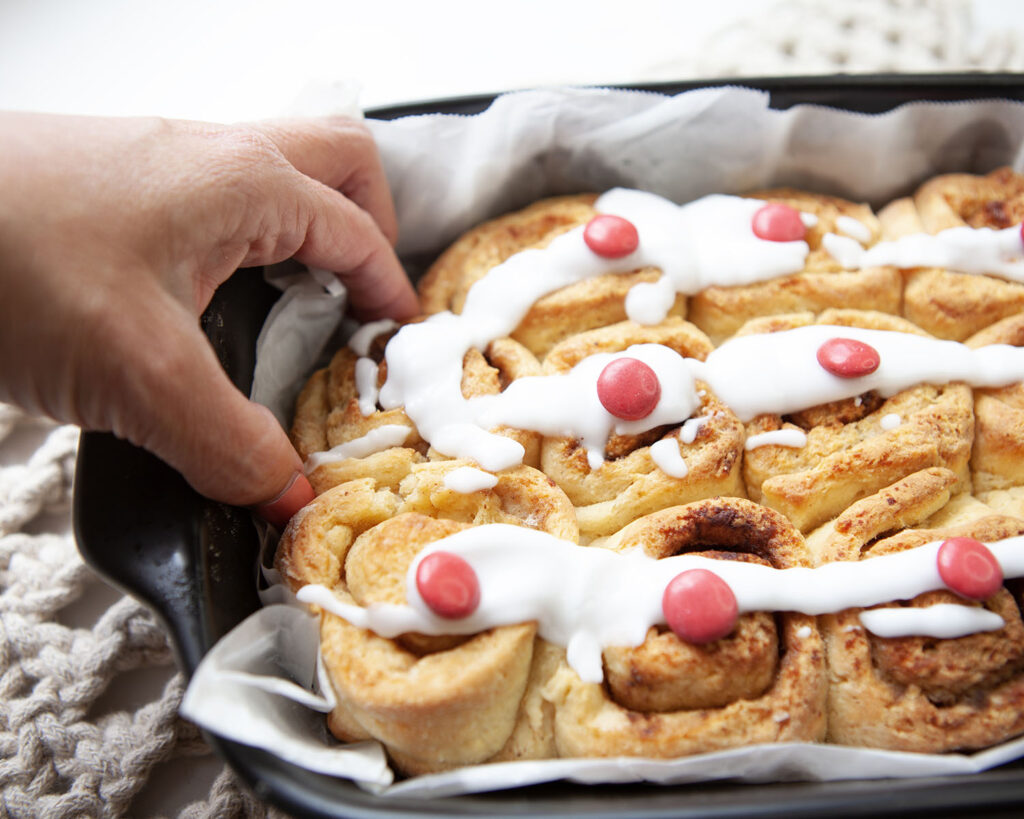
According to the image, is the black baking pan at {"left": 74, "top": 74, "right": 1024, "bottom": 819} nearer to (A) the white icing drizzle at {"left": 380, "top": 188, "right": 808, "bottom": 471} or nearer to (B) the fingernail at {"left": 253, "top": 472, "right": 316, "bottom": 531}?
(B) the fingernail at {"left": 253, "top": 472, "right": 316, "bottom": 531}

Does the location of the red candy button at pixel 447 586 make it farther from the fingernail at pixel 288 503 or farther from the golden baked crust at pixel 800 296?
the golden baked crust at pixel 800 296

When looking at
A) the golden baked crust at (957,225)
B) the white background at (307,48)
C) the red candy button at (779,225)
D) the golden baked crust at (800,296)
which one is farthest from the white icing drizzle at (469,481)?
the white background at (307,48)

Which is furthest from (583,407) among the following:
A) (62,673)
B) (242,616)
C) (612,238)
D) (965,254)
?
(62,673)

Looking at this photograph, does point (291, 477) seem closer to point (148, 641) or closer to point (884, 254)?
point (148, 641)

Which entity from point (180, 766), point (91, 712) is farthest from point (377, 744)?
point (91, 712)

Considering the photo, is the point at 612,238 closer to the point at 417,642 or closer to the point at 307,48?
the point at 417,642

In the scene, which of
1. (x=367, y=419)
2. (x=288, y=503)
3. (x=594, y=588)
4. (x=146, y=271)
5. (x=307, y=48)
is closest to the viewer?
(x=146, y=271)
